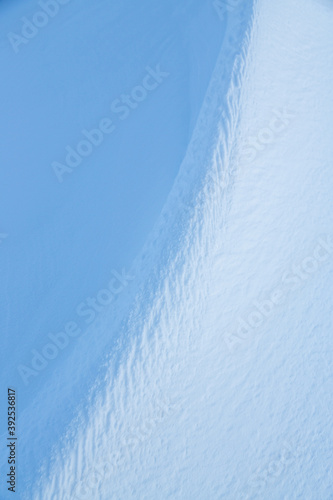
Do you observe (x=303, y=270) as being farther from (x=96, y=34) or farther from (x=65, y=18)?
(x=65, y=18)

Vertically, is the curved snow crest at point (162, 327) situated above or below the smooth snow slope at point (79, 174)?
below

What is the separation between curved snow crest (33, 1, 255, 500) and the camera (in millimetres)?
835

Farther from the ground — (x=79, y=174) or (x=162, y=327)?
(x=79, y=174)

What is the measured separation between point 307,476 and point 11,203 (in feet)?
3.43

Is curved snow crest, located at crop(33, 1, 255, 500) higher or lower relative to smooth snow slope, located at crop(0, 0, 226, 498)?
lower

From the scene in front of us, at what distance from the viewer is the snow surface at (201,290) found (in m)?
0.85

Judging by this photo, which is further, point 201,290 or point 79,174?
point 79,174

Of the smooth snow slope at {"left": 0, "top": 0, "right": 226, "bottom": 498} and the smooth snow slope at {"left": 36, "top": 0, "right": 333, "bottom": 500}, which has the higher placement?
A: the smooth snow slope at {"left": 0, "top": 0, "right": 226, "bottom": 498}

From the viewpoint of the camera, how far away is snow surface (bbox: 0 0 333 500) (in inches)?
33.6

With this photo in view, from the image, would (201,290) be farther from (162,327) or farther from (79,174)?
(79,174)

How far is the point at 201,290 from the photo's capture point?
87 centimetres

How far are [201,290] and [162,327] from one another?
120mm

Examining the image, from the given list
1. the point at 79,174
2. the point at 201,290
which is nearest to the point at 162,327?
the point at 201,290

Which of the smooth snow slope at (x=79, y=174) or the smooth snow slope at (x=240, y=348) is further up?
the smooth snow slope at (x=79, y=174)
